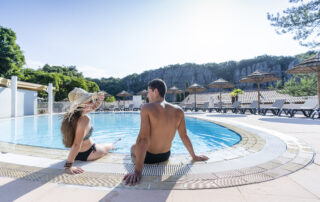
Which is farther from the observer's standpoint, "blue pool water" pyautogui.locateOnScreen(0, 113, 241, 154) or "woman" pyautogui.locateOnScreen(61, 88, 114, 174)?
"blue pool water" pyautogui.locateOnScreen(0, 113, 241, 154)

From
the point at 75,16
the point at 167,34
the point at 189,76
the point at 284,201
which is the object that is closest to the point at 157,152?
the point at 284,201

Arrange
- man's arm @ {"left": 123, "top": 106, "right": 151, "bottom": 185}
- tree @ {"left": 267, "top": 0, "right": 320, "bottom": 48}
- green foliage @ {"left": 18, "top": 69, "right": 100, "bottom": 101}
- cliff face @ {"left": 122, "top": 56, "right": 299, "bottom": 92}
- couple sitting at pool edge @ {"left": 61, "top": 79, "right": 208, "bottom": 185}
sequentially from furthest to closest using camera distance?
cliff face @ {"left": 122, "top": 56, "right": 299, "bottom": 92}
green foliage @ {"left": 18, "top": 69, "right": 100, "bottom": 101}
tree @ {"left": 267, "top": 0, "right": 320, "bottom": 48}
couple sitting at pool edge @ {"left": 61, "top": 79, "right": 208, "bottom": 185}
man's arm @ {"left": 123, "top": 106, "right": 151, "bottom": 185}

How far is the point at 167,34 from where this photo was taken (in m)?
11.7

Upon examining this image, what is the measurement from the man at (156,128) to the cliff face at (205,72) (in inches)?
2302

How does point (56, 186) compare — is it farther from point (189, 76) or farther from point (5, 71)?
point (189, 76)

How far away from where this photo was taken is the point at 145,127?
5.64 ft

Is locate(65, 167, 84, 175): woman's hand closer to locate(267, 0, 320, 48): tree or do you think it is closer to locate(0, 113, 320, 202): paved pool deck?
locate(0, 113, 320, 202): paved pool deck

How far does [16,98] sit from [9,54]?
1017 cm

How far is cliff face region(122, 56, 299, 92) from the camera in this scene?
194ft

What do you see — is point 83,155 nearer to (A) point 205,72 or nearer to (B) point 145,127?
(B) point 145,127

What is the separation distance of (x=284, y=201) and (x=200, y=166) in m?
0.93

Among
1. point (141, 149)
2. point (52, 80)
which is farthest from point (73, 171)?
point (52, 80)

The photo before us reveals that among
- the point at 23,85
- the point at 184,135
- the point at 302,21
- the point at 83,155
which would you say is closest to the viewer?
the point at 184,135

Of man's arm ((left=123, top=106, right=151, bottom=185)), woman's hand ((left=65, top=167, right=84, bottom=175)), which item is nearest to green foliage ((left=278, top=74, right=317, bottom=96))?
man's arm ((left=123, top=106, right=151, bottom=185))
